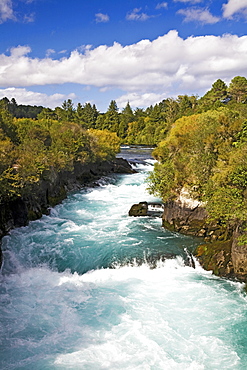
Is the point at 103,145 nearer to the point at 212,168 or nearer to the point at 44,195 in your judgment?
the point at 44,195

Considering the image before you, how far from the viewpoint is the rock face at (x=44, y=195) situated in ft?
80.8

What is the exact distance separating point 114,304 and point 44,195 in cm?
1765

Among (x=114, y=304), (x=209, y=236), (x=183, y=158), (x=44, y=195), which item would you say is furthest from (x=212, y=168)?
(x=44, y=195)

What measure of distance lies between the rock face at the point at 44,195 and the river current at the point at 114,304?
1.23 m

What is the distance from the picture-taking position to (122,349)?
13.2 m

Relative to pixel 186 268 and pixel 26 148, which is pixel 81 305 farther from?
pixel 26 148

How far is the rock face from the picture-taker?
24.6 m

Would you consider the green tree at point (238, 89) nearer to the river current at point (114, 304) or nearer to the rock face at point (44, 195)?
the rock face at point (44, 195)

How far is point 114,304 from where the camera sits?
16.3 meters

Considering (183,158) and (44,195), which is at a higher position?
(183,158)

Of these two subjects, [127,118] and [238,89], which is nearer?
[238,89]

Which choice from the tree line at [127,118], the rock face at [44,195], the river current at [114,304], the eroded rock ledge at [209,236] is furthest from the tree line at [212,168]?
the tree line at [127,118]

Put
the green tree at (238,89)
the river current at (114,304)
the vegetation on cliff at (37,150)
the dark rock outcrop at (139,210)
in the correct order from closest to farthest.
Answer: the river current at (114,304) < the vegetation on cliff at (37,150) < the dark rock outcrop at (139,210) < the green tree at (238,89)

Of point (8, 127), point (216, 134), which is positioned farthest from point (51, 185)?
Result: point (216, 134)
